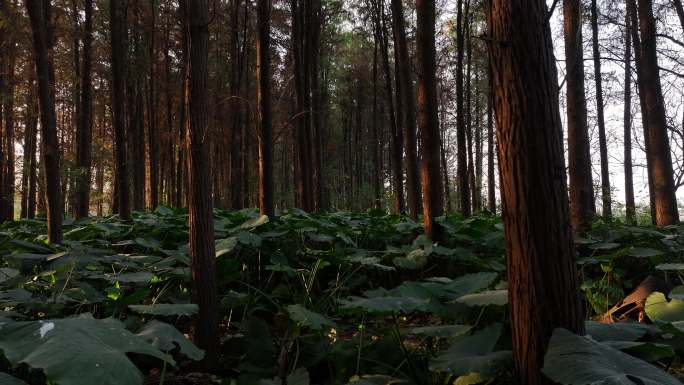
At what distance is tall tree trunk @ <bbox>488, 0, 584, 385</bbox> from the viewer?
67.7 inches

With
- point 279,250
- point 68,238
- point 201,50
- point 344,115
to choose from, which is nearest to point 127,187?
point 68,238

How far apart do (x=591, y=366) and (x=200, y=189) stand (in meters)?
2.18

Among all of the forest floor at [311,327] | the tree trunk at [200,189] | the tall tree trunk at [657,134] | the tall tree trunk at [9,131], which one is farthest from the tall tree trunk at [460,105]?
the tall tree trunk at [9,131]

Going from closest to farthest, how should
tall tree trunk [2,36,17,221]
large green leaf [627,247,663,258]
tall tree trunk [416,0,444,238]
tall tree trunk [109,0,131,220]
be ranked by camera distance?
1. large green leaf [627,247,663,258]
2. tall tree trunk [416,0,444,238]
3. tall tree trunk [109,0,131,220]
4. tall tree trunk [2,36,17,221]

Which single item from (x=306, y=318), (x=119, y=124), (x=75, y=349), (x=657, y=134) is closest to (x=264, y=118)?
(x=119, y=124)

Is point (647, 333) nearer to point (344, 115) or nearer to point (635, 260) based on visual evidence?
point (635, 260)

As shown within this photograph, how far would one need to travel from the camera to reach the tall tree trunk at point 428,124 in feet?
17.4

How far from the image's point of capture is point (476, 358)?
184cm

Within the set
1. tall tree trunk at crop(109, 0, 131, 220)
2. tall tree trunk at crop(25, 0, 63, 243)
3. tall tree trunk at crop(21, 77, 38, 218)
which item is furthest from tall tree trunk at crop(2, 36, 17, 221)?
tall tree trunk at crop(25, 0, 63, 243)

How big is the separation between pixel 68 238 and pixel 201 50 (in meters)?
3.89

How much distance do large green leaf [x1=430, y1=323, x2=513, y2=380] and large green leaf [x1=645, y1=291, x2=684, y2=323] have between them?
0.85m

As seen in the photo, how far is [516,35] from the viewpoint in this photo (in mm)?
1752

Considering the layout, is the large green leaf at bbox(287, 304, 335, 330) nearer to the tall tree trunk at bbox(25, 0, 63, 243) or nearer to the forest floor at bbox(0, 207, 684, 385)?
the forest floor at bbox(0, 207, 684, 385)

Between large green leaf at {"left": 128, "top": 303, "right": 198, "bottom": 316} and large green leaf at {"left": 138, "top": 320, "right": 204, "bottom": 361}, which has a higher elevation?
large green leaf at {"left": 128, "top": 303, "right": 198, "bottom": 316}
